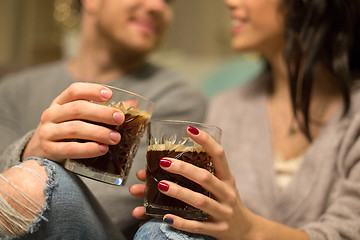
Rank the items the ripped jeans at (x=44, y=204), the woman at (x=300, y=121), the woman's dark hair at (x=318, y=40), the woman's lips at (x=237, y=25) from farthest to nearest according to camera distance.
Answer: the woman's lips at (x=237, y=25) → the woman's dark hair at (x=318, y=40) → the woman at (x=300, y=121) → the ripped jeans at (x=44, y=204)

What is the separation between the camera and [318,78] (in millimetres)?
1296

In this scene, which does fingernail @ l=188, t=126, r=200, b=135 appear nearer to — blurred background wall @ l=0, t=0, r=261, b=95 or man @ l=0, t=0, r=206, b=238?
man @ l=0, t=0, r=206, b=238

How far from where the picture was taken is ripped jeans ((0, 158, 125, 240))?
2.08 feet

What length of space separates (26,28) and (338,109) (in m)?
2.56

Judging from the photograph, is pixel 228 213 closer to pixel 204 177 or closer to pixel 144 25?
pixel 204 177

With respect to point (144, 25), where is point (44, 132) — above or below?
below

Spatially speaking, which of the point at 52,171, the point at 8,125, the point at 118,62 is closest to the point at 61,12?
the point at 118,62

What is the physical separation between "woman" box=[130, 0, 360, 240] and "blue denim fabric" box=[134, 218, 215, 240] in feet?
0.79

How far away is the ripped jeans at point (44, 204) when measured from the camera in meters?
0.63

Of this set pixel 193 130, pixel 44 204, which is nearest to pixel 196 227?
pixel 193 130

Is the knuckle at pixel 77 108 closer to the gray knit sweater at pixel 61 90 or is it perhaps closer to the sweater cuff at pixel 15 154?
the sweater cuff at pixel 15 154

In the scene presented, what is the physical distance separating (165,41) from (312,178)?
6.50ft

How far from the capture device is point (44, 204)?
0.65m

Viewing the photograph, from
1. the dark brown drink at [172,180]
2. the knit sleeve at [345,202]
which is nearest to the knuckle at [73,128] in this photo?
the dark brown drink at [172,180]
